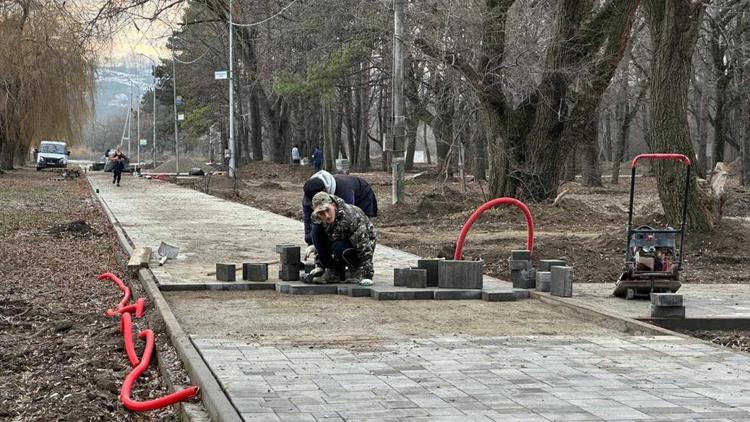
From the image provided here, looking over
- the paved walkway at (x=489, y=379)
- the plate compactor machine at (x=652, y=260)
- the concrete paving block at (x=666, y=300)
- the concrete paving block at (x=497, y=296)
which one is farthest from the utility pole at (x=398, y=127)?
the paved walkway at (x=489, y=379)

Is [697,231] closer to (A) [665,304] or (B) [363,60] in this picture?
(A) [665,304]

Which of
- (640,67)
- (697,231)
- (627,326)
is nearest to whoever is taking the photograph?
(627,326)

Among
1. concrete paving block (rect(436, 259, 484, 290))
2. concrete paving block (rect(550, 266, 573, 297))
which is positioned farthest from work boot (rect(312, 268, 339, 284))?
concrete paving block (rect(550, 266, 573, 297))

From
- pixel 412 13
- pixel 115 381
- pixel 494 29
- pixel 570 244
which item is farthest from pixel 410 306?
pixel 412 13

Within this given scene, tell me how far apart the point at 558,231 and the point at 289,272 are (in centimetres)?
985

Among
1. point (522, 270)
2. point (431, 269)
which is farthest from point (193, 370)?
point (522, 270)

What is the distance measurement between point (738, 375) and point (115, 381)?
14.3 ft

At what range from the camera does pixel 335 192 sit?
37.2ft

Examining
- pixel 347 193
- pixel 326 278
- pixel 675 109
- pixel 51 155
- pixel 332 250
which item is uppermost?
pixel 675 109

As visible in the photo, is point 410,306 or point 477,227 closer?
point 410,306

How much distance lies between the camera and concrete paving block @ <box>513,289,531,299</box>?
1090cm

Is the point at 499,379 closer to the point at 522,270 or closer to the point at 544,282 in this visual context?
the point at 544,282

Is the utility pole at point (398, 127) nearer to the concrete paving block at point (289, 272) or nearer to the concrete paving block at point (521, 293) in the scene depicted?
the concrete paving block at point (289, 272)

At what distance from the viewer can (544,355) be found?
7648 mm
